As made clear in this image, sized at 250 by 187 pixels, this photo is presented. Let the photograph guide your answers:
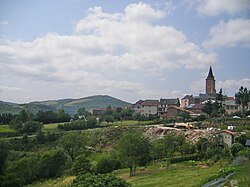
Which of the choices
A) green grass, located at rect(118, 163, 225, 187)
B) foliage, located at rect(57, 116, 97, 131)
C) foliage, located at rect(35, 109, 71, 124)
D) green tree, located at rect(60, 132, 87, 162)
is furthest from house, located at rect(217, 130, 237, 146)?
foliage, located at rect(35, 109, 71, 124)

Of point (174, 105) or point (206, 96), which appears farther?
point (206, 96)

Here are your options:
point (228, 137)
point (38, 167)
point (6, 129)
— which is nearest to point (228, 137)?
point (228, 137)

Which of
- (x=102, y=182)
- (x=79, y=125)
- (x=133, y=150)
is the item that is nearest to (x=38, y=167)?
(x=133, y=150)

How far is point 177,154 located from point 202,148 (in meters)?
3.71

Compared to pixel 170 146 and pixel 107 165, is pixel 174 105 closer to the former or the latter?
pixel 170 146

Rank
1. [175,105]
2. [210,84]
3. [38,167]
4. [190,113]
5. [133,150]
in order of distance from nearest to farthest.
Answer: [133,150] < [38,167] < [190,113] < [175,105] < [210,84]

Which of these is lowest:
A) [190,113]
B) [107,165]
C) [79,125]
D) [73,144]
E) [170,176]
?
[107,165]

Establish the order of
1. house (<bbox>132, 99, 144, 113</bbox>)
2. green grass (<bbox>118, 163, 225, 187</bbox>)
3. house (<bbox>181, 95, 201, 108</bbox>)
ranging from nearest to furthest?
green grass (<bbox>118, 163, 225, 187</bbox>)
house (<bbox>132, 99, 144, 113</bbox>)
house (<bbox>181, 95, 201, 108</bbox>)

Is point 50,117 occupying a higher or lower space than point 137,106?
lower

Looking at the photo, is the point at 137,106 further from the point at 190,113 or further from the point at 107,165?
the point at 107,165

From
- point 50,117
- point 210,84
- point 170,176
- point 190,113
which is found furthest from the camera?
point 210,84

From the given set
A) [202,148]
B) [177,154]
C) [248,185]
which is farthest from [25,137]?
[248,185]

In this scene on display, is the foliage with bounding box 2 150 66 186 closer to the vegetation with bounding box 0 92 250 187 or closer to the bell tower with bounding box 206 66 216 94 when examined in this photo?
the vegetation with bounding box 0 92 250 187

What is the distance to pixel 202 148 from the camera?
36.3 meters
